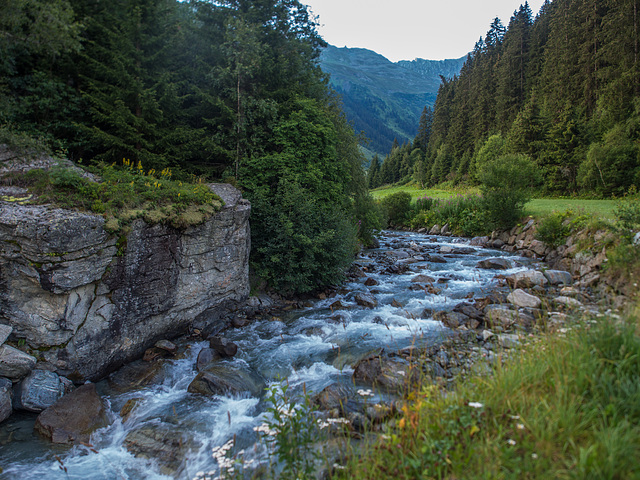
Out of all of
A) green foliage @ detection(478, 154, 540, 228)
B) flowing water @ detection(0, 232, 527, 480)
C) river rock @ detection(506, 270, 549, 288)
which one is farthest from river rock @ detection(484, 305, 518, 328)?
green foliage @ detection(478, 154, 540, 228)

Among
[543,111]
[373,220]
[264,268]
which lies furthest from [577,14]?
[264,268]

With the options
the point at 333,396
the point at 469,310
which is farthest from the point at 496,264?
the point at 333,396

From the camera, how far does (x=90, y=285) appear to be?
7402 millimetres

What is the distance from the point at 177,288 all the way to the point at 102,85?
30.4 feet

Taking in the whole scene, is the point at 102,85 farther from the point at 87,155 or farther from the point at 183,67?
the point at 183,67

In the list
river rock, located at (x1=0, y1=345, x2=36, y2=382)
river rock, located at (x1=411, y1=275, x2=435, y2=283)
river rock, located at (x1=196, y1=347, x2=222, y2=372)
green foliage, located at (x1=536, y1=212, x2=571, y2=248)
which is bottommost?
river rock, located at (x1=196, y1=347, x2=222, y2=372)

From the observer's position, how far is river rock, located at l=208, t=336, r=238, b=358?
8516mm

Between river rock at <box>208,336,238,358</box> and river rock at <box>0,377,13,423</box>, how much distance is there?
12.9 ft

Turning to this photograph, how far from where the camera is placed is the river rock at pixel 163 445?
16.9 feet

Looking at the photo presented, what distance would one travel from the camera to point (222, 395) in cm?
687

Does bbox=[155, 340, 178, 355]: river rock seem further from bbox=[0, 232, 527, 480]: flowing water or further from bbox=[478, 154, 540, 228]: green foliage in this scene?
bbox=[478, 154, 540, 228]: green foliage

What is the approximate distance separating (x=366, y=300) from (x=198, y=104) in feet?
38.7

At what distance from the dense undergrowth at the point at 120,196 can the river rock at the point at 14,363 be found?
2891mm

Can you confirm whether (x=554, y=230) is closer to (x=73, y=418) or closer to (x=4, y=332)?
(x=73, y=418)
